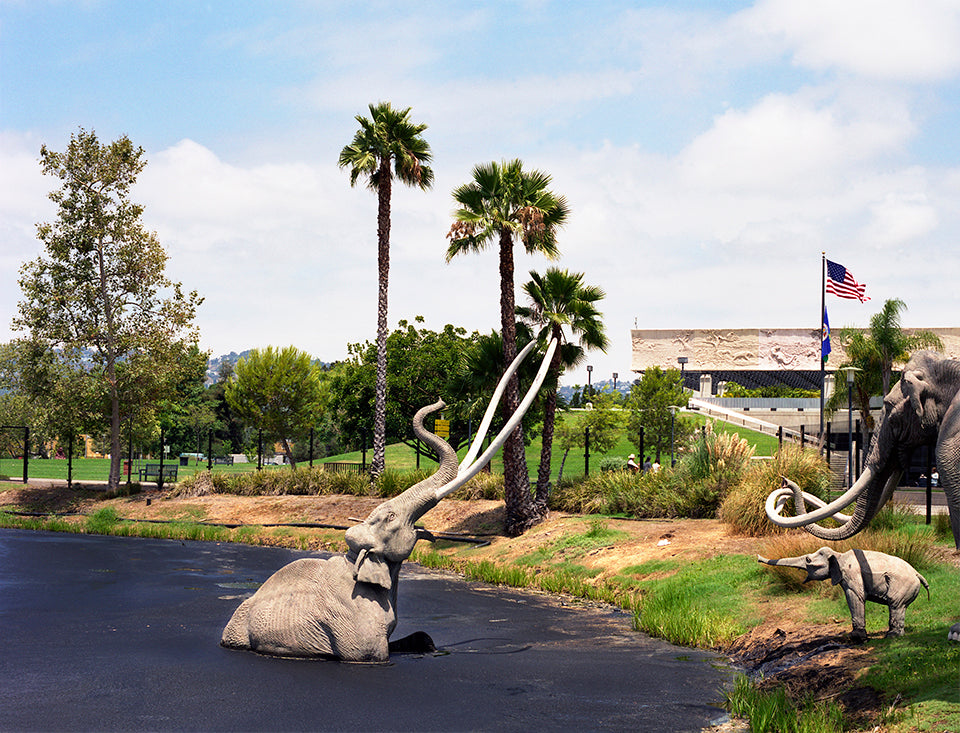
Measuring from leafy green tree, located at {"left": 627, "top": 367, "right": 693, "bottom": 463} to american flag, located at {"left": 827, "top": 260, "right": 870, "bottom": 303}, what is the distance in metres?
15.3

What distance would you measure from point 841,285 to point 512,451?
62.3ft

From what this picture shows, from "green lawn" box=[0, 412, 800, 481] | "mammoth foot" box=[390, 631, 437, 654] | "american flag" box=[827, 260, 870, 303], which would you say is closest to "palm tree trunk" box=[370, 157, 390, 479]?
"green lawn" box=[0, 412, 800, 481]

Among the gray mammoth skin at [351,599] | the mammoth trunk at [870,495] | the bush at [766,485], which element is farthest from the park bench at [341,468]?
the mammoth trunk at [870,495]

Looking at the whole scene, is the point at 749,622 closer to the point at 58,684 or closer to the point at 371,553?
the point at 371,553

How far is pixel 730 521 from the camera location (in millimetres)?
20688

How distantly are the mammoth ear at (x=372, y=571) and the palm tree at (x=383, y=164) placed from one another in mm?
24637

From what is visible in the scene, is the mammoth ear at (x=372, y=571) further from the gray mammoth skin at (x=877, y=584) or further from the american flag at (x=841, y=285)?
the american flag at (x=841, y=285)

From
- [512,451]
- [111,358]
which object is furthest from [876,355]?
[111,358]

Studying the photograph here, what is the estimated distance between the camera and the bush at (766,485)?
2003 cm

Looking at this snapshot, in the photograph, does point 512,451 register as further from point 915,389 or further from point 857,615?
point 915,389

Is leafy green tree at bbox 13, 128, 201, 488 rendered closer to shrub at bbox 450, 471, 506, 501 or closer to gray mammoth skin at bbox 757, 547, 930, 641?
shrub at bbox 450, 471, 506, 501

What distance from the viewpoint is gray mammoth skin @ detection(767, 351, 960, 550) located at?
930 cm

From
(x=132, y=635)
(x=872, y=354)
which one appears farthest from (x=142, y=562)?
(x=872, y=354)

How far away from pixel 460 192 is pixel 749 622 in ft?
55.8
